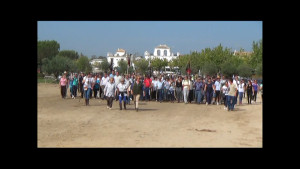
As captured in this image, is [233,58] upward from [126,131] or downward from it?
upward

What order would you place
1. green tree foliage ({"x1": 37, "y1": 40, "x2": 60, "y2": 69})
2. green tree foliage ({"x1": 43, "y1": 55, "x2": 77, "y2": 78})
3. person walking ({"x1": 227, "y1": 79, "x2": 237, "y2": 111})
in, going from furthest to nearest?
green tree foliage ({"x1": 37, "y1": 40, "x2": 60, "y2": 69}) → green tree foliage ({"x1": 43, "y1": 55, "x2": 77, "y2": 78}) → person walking ({"x1": 227, "y1": 79, "x2": 237, "y2": 111})

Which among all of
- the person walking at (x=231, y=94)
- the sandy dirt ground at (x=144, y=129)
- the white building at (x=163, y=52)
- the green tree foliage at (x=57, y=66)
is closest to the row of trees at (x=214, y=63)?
the green tree foliage at (x=57, y=66)

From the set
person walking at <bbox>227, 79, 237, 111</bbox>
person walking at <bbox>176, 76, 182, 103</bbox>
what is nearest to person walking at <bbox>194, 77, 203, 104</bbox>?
person walking at <bbox>176, 76, 182, 103</bbox>

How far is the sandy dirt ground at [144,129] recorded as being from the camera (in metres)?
10.4

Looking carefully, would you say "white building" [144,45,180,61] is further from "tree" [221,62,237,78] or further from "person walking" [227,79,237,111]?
"person walking" [227,79,237,111]

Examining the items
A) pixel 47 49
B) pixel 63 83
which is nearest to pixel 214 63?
pixel 47 49

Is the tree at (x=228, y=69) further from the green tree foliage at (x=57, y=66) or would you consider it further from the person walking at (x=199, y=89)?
the person walking at (x=199, y=89)

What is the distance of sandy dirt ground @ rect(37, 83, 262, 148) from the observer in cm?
1040

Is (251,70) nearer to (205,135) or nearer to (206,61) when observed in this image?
(206,61)
